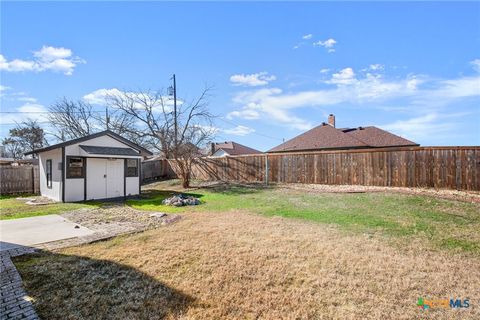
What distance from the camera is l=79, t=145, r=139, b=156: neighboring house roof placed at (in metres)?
11.0

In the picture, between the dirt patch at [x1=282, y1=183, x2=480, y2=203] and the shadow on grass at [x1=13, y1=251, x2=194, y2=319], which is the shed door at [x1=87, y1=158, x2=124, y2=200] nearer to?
the shadow on grass at [x1=13, y1=251, x2=194, y2=319]

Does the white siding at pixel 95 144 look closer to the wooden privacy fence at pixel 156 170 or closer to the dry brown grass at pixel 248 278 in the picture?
the dry brown grass at pixel 248 278

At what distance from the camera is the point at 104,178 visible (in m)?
11.8

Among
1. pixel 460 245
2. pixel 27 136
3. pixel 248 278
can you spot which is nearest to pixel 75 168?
pixel 248 278

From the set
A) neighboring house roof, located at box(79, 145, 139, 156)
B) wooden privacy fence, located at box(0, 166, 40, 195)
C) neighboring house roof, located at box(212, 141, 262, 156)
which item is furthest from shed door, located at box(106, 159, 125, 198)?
neighboring house roof, located at box(212, 141, 262, 156)

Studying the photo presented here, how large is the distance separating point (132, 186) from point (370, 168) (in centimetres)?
1173

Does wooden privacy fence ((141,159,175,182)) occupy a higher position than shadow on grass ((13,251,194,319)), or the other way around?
wooden privacy fence ((141,159,175,182))

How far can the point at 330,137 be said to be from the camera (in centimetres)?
2189

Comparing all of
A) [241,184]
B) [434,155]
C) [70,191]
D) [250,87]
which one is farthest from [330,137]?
[70,191]

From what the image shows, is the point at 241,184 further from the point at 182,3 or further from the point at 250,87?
the point at 182,3

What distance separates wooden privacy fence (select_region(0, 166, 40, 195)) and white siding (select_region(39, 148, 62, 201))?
61.5 inches

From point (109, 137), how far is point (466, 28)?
14.4 meters

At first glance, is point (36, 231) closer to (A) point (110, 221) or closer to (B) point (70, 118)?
(A) point (110, 221)

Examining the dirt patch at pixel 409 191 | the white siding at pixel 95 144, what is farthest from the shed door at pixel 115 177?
the dirt patch at pixel 409 191
